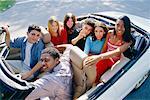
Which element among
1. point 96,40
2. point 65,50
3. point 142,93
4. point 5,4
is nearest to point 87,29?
point 96,40

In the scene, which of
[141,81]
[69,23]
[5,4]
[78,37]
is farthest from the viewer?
[5,4]

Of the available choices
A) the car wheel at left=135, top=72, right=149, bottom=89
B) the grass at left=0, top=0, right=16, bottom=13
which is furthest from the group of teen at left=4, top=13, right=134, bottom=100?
the grass at left=0, top=0, right=16, bottom=13

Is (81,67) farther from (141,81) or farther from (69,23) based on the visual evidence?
(69,23)

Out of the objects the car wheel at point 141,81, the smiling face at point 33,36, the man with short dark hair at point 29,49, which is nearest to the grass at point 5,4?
the man with short dark hair at point 29,49

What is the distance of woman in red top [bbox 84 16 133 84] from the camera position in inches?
159

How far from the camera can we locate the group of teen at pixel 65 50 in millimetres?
3756

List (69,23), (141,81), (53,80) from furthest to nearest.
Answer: (69,23) → (141,81) → (53,80)

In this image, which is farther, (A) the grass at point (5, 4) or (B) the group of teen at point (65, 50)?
(A) the grass at point (5, 4)

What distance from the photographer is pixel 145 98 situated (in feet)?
12.8

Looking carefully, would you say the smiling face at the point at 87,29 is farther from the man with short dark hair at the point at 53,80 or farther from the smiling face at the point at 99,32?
the man with short dark hair at the point at 53,80

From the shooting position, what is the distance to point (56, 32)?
4.86m

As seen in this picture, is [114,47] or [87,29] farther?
[87,29]

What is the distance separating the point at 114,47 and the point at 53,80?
903 mm

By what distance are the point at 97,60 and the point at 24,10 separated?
23.8 ft
